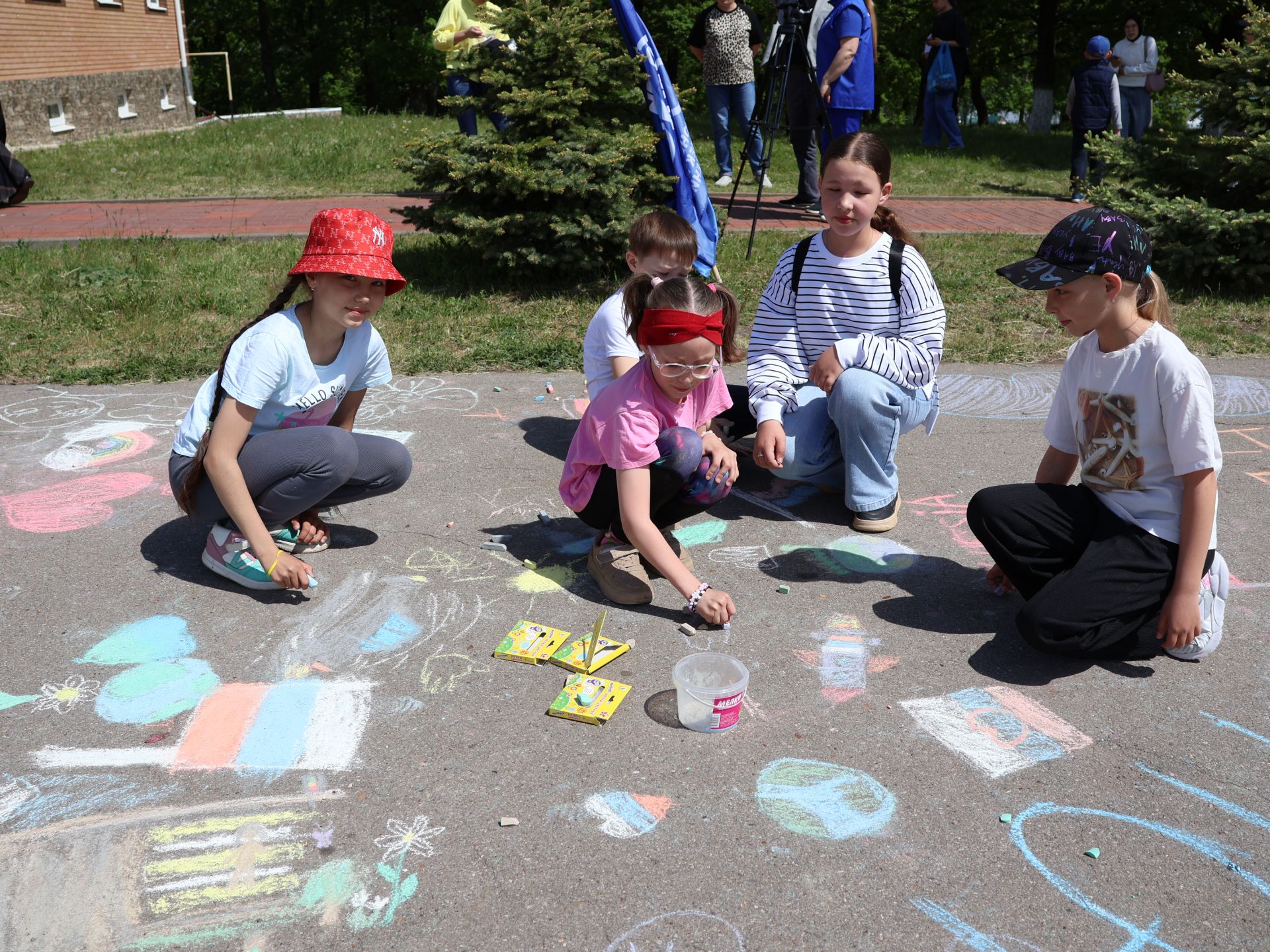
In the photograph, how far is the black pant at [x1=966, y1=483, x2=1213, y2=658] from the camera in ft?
8.48

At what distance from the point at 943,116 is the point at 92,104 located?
46.3 ft

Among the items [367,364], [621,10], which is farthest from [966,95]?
[367,364]

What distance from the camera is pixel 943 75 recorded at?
13914mm

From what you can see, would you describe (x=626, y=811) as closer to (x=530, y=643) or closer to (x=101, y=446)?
(x=530, y=643)

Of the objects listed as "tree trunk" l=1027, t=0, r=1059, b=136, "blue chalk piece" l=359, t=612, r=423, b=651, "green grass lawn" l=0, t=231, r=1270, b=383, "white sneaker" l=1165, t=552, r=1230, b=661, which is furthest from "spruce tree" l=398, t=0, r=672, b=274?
"tree trunk" l=1027, t=0, r=1059, b=136

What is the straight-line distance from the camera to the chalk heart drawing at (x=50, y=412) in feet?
14.6

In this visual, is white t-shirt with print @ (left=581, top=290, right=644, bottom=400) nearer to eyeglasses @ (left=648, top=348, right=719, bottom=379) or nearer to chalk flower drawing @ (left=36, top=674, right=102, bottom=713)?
eyeglasses @ (left=648, top=348, right=719, bottom=379)

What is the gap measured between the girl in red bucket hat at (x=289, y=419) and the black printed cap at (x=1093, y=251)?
69.5 inches

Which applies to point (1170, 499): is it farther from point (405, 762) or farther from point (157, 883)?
point (157, 883)

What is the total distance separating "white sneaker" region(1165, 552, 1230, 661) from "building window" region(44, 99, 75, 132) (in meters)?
18.2

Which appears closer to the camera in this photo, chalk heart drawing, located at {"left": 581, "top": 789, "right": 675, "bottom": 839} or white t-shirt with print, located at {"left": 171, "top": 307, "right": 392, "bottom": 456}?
chalk heart drawing, located at {"left": 581, "top": 789, "right": 675, "bottom": 839}

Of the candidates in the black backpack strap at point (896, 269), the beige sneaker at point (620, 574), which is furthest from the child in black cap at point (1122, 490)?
the beige sneaker at point (620, 574)

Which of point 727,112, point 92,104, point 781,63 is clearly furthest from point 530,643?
point 92,104

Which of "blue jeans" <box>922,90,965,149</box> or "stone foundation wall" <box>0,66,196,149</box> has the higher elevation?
"stone foundation wall" <box>0,66,196,149</box>
